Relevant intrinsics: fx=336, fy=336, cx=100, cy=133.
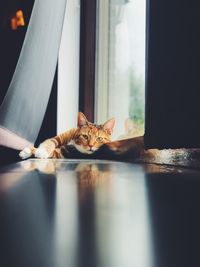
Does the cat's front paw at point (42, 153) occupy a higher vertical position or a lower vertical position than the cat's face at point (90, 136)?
lower

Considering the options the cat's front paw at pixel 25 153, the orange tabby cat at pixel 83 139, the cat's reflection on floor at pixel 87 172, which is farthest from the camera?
the orange tabby cat at pixel 83 139

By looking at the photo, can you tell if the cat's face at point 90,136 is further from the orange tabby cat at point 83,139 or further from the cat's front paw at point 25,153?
the cat's front paw at point 25,153

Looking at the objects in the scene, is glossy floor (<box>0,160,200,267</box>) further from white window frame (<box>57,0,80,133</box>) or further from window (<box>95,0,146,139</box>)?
white window frame (<box>57,0,80,133</box>)

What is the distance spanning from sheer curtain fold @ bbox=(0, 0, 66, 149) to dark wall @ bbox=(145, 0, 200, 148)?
1.75 feet

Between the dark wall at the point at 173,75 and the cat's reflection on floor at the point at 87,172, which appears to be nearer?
the cat's reflection on floor at the point at 87,172

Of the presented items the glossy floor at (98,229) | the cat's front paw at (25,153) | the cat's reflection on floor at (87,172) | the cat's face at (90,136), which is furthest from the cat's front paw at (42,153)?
the glossy floor at (98,229)

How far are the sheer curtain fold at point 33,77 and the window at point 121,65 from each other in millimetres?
618

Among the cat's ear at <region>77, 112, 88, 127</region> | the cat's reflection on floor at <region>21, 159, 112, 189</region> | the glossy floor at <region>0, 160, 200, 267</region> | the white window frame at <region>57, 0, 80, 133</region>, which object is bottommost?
the glossy floor at <region>0, 160, 200, 267</region>

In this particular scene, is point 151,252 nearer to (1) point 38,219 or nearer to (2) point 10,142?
(1) point 38,219

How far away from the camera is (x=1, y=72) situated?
7.36 feet

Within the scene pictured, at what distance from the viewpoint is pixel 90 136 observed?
197cm

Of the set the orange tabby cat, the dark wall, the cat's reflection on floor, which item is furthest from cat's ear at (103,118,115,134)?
the cat's reflection on floor

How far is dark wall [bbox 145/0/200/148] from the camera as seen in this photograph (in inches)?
40.7

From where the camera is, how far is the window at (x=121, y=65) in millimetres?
2100
